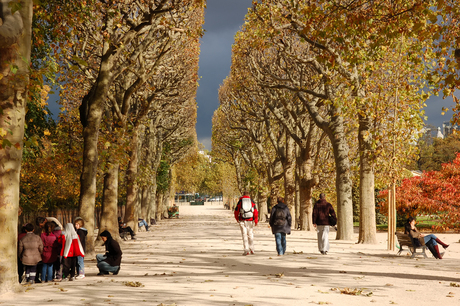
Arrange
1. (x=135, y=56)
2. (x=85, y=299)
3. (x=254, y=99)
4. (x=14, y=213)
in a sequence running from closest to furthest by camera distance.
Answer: (x=85, y=299) < (x=14, y=213) < (x=135, y=56) < (x=254, y=99)

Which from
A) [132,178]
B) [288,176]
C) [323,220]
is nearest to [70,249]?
[323,220]

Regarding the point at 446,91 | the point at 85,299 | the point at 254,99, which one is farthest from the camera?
the point at 254,99

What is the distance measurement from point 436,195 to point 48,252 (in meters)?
21.1

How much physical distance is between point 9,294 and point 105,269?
305 cm

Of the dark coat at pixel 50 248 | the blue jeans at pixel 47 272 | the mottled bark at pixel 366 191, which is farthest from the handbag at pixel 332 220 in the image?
the blue jeans at pixel 47 272

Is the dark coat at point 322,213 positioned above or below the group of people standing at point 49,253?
above

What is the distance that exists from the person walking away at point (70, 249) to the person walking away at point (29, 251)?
1.73 feet

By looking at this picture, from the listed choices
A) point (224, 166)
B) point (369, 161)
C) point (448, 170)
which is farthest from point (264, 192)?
point (224, 166)

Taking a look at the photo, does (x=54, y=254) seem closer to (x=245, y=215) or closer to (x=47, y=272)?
(x=47, y=272)

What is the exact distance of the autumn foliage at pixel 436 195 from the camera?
2420cm

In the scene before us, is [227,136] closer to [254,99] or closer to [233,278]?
[254,99]

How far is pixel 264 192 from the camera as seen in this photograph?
3794cm

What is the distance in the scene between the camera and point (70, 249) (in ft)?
32.9

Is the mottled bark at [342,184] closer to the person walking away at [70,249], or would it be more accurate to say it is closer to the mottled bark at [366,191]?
the mottled bark at [366,191]
